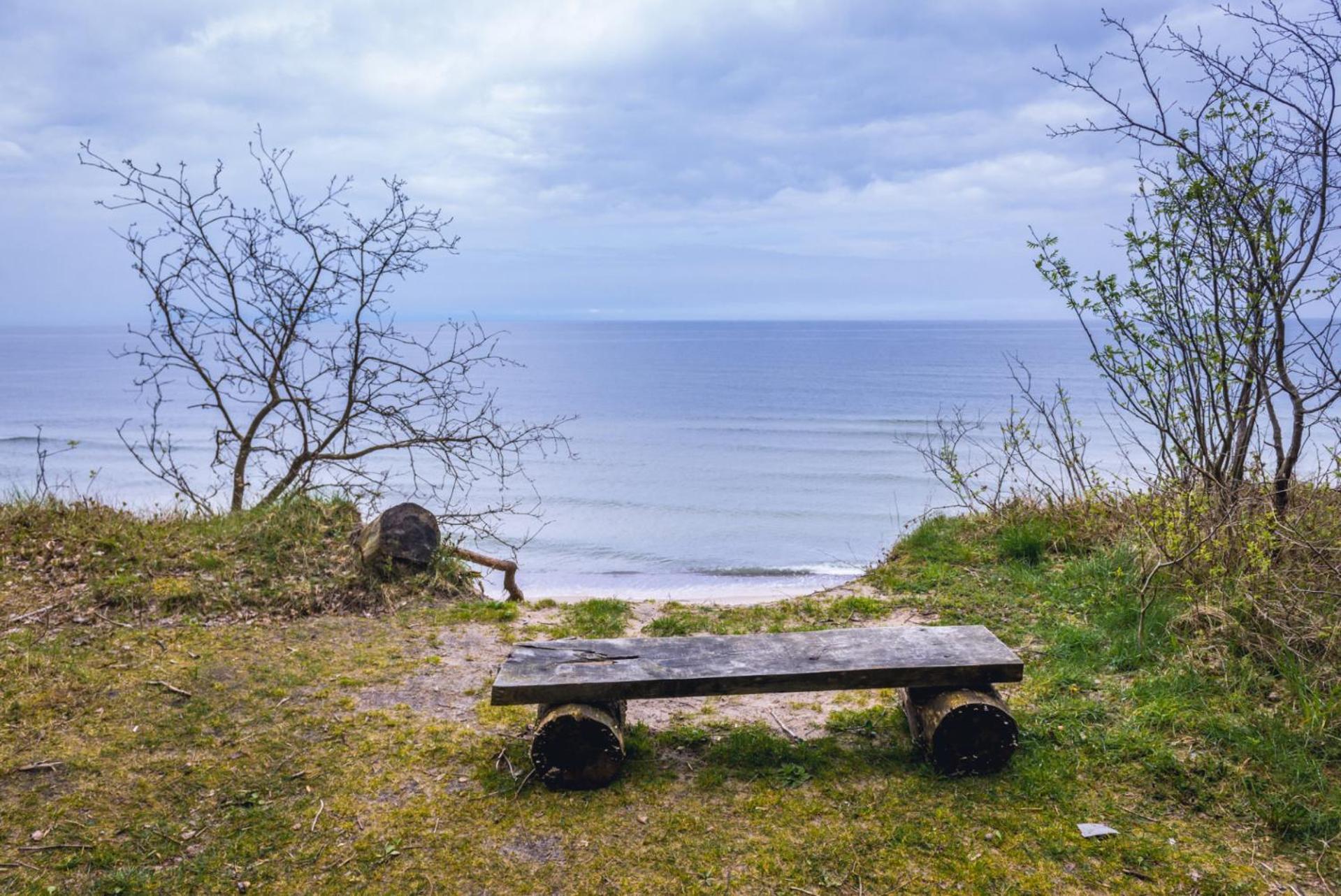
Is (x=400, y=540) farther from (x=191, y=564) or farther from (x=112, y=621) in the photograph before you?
(x=112, y=621)

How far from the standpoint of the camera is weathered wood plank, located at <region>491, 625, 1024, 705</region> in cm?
376

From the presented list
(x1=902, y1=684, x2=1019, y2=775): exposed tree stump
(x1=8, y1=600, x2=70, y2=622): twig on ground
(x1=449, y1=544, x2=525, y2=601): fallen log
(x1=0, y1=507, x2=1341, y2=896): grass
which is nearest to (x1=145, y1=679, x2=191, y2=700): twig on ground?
A: (x1=0, y1=507, x2=1341, y2=896): grass

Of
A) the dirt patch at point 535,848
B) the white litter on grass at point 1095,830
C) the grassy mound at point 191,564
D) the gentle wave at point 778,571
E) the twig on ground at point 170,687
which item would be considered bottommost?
the gentle wave at point 778,571

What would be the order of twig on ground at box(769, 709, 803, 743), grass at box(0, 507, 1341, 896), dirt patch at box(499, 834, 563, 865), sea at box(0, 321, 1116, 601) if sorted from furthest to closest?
sea at box(0, 321, 1116, 601) < twig on ground at box(769, 709, 803, 743) < dirt patch at box(499, 834, 563, 865) < grass at box(0, 507, 1341, 896)

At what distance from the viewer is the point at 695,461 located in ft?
83.9

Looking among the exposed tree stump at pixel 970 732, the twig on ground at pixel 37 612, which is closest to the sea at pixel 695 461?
the twig on ground at pixel 37 612

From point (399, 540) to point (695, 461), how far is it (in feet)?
61.7

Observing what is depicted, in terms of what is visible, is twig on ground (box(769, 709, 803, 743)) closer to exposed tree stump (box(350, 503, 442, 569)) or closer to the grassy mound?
the grassy mound

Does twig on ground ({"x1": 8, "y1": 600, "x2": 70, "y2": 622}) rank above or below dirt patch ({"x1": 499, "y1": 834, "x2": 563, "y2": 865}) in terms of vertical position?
above

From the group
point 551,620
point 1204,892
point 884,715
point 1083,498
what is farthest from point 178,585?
point 1083,498

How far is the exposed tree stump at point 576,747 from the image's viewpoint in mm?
3779

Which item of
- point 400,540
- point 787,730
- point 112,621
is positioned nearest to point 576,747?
point 787,730

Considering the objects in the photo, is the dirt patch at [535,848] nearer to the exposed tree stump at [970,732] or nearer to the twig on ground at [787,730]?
the twig on ground at [787,730]

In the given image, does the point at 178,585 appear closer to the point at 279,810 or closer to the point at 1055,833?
the point at 279,810
